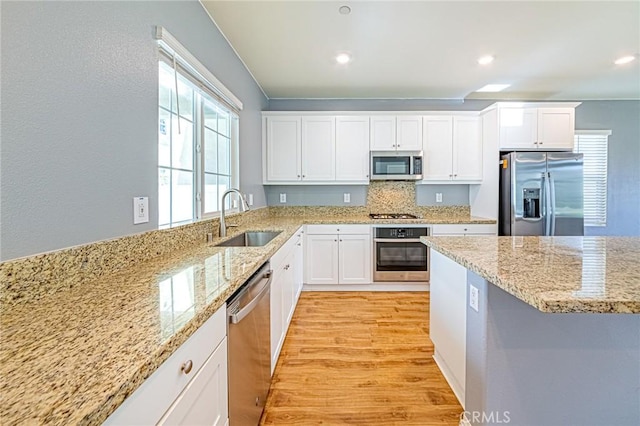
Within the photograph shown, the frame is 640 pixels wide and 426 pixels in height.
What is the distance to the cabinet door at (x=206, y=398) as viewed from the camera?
78 centimetres

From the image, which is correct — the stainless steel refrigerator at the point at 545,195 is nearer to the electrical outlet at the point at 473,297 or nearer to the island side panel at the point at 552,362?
the island side panel at the point at 552,362

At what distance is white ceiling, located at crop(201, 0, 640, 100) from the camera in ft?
7.16

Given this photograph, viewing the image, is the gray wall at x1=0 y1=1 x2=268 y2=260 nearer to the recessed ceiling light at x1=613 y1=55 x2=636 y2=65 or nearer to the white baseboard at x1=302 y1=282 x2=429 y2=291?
the white baseboard at x1=302 y1=282 x2=429 y2=291

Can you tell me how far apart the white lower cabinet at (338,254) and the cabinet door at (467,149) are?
1485mm

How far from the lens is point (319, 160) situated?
3936mm

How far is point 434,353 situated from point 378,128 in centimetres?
269

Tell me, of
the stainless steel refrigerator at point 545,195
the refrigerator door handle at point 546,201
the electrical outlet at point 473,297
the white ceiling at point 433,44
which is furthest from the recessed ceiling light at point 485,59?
the electrical outlet at point 473,297

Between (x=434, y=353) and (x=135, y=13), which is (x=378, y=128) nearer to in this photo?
(x=434, y=353)

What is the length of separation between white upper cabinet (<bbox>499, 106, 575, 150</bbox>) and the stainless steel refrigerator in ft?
0.83

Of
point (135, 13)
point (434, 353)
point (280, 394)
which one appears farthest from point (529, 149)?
point (135, 13)

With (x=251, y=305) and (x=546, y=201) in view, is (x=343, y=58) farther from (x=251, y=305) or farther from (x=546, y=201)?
(x=546, y=201)

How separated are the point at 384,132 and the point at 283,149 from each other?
1318mm

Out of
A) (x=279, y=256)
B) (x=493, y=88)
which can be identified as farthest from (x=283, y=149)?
(x=493, y=88)

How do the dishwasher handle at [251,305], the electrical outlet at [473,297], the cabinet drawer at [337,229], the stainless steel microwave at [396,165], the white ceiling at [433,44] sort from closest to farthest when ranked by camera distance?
1. the dishwasher handle at [251,305]
2. the electrical outlet at [473,297]
3. the white ceiling at [433,44]
4. the cabinet drawer at [337,229]
5. the stainless steel microwave at [396,165]
